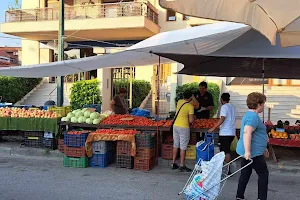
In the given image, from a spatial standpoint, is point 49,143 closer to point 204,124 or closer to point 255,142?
point 204,124

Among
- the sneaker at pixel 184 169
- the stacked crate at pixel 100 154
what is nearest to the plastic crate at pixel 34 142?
the stacked crate at pixel 100 154

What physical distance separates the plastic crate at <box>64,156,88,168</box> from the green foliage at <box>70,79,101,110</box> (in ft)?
30.3

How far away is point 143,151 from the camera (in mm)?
7355

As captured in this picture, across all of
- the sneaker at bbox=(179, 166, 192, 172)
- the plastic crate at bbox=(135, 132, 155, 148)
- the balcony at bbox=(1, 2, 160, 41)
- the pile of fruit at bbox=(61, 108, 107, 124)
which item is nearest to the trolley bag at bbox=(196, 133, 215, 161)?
the sneaker at bbox=(179, 166, 192, 172)

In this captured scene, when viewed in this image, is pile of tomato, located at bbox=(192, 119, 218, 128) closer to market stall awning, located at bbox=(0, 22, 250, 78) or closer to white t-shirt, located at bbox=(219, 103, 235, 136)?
white t-shirt, located at bbox=(219, 103, 235, 136)

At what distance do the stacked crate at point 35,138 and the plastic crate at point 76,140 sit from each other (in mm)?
1711

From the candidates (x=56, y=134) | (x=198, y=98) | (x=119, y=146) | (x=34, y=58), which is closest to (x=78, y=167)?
(x=119, y=146)

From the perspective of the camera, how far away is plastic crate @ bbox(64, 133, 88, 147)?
24.8ft

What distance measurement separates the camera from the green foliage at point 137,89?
1842 centimetres

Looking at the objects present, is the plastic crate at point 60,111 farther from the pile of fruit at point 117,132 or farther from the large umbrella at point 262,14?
the large umbrella at point 262,14

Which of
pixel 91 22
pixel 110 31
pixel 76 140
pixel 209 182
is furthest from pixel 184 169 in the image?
pixel 91 22

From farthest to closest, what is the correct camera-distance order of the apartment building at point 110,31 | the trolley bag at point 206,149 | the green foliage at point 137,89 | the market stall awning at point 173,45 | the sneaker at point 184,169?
the green foliage at point 137,89, the apartment building at point 110,31, the sneaker at point 184,169, the trolley bag at point 206,149, the market stall awning at point 173,45

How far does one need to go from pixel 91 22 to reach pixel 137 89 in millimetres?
4394

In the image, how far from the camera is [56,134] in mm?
8820
